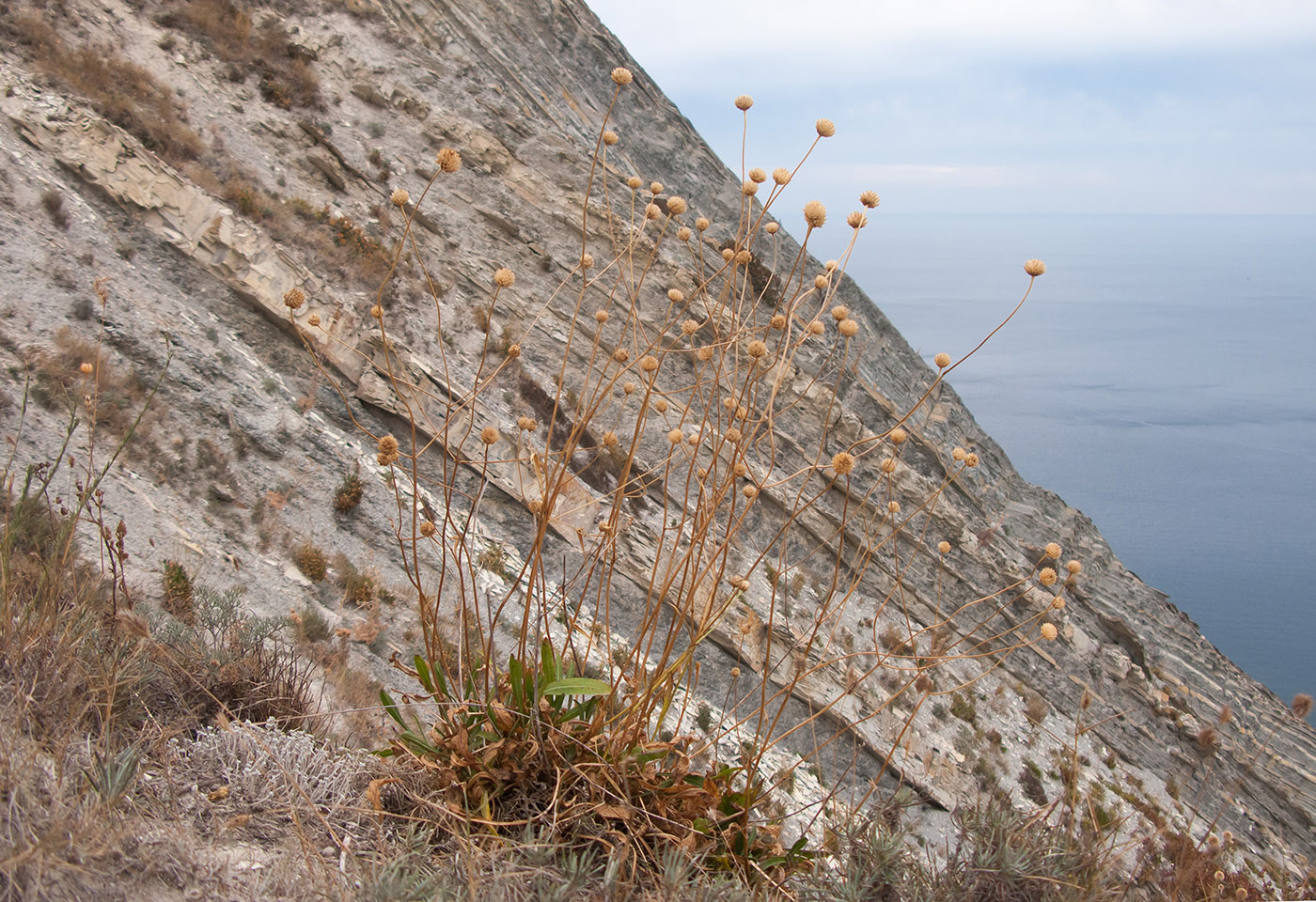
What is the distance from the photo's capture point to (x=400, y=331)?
10133 mm

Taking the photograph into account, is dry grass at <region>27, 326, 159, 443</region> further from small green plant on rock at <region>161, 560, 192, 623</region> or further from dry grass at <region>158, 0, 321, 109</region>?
dry grass at <region>158, 0, 321, 109</region>

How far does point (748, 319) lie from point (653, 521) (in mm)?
9088

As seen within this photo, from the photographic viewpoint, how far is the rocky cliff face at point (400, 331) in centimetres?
744

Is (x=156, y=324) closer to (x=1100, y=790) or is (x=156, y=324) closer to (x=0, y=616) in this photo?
(x=0, y=616)

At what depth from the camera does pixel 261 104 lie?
443 inches

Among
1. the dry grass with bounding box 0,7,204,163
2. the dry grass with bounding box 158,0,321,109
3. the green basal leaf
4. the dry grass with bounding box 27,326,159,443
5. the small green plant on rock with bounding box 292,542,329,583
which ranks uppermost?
the dry grass with bounding box 158,0,321,109

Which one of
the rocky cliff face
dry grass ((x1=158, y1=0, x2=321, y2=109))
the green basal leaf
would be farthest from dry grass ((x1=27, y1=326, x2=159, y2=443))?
the green basal leaf

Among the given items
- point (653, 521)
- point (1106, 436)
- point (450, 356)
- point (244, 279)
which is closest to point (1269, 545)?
point (1106, 436)

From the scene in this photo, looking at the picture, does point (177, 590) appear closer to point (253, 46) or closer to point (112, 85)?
point (112, 85)

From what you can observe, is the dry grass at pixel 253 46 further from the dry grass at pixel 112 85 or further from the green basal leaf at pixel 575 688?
the green basal leaf at pixel 575 688

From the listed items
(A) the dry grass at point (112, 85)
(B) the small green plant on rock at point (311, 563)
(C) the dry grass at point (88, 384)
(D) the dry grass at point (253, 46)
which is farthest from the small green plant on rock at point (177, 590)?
(D) the dry grass at point (253, 46)

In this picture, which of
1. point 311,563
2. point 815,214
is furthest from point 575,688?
point 311,563

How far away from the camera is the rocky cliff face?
7438mm

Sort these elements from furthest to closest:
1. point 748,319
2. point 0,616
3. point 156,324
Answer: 1. point 156,324
2. point 0,616
3. point 748,319
